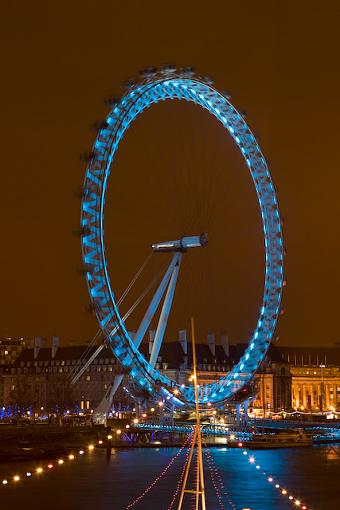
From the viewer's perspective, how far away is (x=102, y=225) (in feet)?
181

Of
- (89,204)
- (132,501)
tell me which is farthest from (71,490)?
(89,204)

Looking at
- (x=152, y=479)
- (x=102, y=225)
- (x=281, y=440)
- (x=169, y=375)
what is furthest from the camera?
(x=169, y=375)

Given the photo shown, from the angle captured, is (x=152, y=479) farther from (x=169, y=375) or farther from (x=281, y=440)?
(x=169, y=375)

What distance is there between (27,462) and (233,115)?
78.9ft

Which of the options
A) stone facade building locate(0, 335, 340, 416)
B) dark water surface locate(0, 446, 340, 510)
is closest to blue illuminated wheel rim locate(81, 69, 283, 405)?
dark water surface locate(0, 446, 340, 510)

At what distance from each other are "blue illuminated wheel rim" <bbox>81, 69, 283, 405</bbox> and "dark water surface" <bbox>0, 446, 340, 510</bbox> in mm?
6102

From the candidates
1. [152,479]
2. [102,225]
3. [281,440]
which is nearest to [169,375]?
[281,440]

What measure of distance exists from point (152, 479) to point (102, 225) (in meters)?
15.2

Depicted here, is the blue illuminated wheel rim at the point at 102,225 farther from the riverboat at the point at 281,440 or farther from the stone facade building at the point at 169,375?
the stone facade building at the point at 169,375

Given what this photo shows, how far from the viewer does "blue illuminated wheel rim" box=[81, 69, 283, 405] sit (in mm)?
55219

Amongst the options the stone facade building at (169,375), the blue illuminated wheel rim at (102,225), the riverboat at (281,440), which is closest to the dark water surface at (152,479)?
the riverboat at (281,440)

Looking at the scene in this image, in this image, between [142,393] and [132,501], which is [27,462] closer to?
[142,393]

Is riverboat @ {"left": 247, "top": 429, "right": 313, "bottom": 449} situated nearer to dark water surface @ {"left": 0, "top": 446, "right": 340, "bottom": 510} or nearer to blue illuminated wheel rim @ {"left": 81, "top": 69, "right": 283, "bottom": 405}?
blue illuminated wheel rim @ {"left": 81, "top": 69, "right": 283, "bottom": 405}

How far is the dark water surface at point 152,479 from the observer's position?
37188mm
